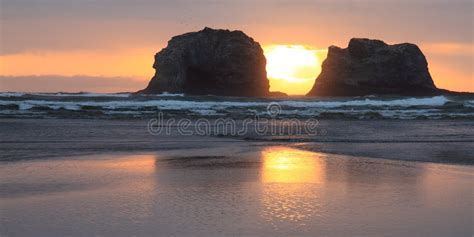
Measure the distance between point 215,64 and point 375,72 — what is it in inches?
698

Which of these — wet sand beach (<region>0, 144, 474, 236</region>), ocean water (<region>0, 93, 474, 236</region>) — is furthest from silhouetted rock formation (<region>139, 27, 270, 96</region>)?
wet sand beach (<region>0, 144, 474, 236</region>)

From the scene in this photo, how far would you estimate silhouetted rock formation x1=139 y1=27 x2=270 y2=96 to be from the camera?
2251 inches

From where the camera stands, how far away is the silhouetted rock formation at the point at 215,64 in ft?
188

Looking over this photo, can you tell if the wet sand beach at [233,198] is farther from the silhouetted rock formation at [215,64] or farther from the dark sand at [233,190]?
the silhouetted rock formation at [215,64]

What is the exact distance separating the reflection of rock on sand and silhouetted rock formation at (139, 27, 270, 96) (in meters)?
48.3

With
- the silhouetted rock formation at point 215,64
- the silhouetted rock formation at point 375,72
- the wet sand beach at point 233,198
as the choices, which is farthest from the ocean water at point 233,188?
the silhouetted rock formation at point 375,72

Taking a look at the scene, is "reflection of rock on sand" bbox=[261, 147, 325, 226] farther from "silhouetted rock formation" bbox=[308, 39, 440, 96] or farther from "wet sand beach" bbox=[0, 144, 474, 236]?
"silhouetted rock formation" bbox=[308, 39, 440, 96]

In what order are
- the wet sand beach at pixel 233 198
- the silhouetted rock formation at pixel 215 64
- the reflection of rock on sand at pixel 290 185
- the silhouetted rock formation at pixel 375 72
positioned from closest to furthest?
1. the wet sand beach at pixel 233 198
2. the reflection of rock on sand at pixel 290 185
3. the silhouetted rock formation at pixel 375 72
4. the silhouetted rock formation at pixel 215 64

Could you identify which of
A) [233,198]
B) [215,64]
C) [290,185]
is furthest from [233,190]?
[215,64]

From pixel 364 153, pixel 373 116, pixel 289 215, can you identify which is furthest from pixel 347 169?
pixel 373 116

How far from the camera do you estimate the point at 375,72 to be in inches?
2260

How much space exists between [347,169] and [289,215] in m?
3.00

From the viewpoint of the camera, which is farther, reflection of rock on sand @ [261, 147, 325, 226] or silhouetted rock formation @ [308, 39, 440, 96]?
silhouetted rock formation @ [308, 39, 440, 96]

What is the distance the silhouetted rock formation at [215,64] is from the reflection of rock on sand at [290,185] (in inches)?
1903
